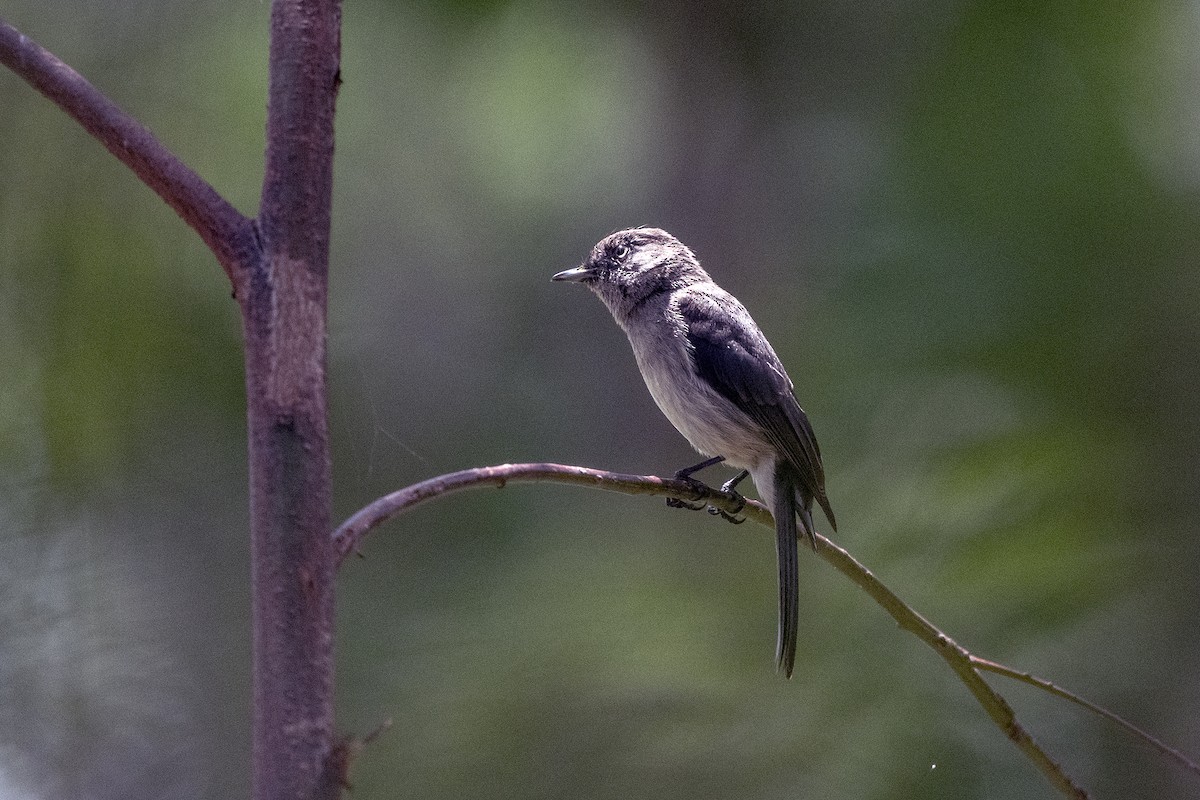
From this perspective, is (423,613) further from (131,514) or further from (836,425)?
(836,425)

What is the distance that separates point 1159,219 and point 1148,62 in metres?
0.69

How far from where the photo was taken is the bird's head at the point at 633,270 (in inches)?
167

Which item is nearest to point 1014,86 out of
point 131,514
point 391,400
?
point 391,400

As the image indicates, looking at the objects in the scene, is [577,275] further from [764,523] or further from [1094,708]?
[1094,708]

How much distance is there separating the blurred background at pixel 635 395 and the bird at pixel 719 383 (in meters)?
0.52

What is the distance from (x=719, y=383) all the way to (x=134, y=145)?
239cm

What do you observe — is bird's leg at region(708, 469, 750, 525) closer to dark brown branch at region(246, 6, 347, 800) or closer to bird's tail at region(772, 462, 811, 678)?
bird's tail at region(772, 462, 811, 678)

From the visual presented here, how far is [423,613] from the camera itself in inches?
153

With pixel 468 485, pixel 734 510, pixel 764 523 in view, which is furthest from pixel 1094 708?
pixel 468 485

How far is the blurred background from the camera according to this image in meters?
3.71

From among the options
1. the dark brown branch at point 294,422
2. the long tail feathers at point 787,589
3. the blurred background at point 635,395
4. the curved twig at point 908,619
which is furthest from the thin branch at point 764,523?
the blurred background at point 635,395

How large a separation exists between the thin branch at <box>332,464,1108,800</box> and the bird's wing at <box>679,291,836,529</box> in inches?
21.0

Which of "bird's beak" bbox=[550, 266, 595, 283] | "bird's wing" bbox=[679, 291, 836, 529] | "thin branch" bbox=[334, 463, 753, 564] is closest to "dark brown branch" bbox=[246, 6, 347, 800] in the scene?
"thin branch" bbox=[334, 463, 753, 564]

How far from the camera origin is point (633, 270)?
4266mm
